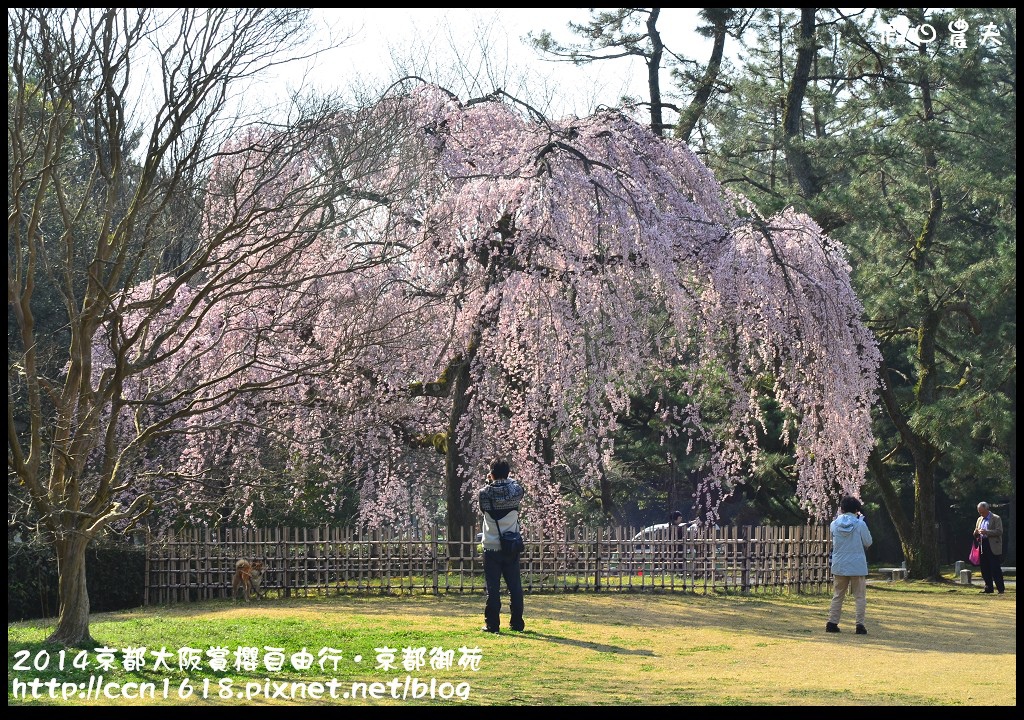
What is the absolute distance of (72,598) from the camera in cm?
1059

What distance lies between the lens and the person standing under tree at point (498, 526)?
39.1 feet

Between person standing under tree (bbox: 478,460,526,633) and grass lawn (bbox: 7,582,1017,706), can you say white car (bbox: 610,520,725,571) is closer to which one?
grass lawn (bbox: 7,582,1017,706)

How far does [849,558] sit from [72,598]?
8002 mm

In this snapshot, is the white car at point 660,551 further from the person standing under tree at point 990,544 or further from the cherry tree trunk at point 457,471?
the person standing under tree at point 990,544

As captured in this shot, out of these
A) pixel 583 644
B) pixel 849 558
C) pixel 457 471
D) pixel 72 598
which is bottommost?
pixel 583 644

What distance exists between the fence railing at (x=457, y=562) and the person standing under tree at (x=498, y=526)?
4.88 meters

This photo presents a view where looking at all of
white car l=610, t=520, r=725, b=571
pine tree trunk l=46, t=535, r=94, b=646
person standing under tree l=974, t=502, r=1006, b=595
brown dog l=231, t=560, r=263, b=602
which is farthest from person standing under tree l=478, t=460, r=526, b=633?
person standing under tree l=974, t=502, r=1006, b=595

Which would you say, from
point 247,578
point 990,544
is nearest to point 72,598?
point 247,578

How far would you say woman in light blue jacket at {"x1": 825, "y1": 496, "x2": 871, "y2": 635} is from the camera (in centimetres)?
1295

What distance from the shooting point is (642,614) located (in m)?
14.7

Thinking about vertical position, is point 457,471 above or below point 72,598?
above

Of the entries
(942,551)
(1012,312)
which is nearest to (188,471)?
(1012,312)

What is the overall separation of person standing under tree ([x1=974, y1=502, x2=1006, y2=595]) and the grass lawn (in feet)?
10.9

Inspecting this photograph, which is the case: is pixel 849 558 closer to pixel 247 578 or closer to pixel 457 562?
pixel 457 562
